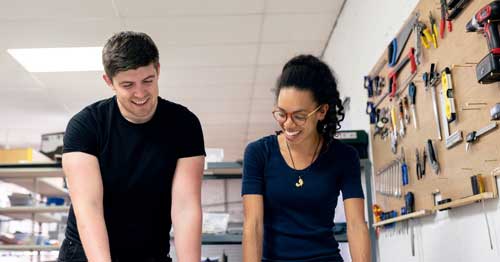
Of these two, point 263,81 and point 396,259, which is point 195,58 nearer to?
point 263,81

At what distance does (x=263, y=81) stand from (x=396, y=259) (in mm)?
2677

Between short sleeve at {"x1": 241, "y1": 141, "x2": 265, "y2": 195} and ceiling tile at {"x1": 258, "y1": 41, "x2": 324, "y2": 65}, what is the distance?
241 cm

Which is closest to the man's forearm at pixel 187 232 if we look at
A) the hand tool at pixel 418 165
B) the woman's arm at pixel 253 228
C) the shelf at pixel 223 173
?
the woman's arm at pixel 253 228

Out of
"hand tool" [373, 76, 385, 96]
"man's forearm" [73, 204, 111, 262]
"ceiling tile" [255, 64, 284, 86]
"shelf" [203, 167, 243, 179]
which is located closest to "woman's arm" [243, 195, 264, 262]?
"man's forearm" [73, 204, 111, 262]

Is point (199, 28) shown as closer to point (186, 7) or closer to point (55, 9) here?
point (186, 7)

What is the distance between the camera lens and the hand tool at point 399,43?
1.79 metres

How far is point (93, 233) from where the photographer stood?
1141 mm

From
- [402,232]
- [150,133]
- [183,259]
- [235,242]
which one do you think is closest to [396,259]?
[402,232]

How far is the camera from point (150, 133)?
1.28m

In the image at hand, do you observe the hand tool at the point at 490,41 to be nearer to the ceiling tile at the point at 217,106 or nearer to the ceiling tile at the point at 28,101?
the ceiling tile at the point at 217,106

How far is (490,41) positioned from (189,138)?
776 mm

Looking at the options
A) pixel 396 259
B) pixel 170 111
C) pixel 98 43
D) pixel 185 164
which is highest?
pixel 98 43

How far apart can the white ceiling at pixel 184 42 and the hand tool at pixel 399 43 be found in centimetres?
118

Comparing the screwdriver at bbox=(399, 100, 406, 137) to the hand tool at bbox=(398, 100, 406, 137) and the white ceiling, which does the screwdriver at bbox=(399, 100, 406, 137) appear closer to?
the hand tool at bbox=(398, 100, 406, 137)
